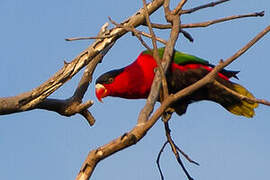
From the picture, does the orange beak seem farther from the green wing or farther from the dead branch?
the dead branch

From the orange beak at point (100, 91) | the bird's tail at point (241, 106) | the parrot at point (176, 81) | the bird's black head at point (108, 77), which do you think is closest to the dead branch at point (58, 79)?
the parrot at point (176, 81)

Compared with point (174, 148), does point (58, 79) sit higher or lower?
higher

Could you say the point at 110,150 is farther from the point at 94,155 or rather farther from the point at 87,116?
the point at 87,116

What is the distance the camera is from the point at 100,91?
18.6 ft

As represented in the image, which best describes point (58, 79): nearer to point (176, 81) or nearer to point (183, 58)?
point (176, 81)

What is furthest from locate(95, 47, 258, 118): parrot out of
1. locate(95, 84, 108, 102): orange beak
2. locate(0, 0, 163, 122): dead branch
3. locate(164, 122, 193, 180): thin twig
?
locate(164, 122, 193, 180): thin twig

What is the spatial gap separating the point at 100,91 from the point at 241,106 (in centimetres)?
181

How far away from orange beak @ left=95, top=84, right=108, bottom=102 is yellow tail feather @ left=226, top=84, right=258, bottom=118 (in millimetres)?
1610

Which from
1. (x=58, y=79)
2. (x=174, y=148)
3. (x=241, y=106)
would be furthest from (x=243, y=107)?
(x=58, y=79)

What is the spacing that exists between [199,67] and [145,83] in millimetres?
744

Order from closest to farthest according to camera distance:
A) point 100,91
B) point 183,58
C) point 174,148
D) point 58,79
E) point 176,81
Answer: point 174,148, point 58,79, point 176,81, point 183,58, point 100,91

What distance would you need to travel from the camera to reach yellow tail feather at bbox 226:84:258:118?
5684mm

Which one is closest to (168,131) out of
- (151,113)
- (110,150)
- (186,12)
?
(186,12)

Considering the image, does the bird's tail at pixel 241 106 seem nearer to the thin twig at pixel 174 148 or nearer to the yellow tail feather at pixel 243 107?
the yellow tail feather at pixel 243 107
